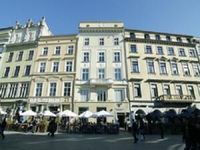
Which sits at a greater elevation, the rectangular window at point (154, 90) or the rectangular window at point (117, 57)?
the rectangular window at point (117, 57)

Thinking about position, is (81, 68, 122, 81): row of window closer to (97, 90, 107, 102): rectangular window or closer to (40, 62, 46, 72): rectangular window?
(97, 90, 107, 102): rectangular window

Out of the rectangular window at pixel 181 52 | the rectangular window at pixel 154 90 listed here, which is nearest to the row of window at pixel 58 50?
the rectangular window at pixel 154 90

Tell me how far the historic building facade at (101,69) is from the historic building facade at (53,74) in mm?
1412

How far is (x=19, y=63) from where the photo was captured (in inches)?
1372

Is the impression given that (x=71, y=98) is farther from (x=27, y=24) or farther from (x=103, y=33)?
(x=27, y=24)

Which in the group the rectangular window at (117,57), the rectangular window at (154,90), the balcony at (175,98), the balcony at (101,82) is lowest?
the balcony at (175,98)

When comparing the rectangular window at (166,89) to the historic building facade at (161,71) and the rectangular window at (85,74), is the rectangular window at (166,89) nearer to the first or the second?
the historic building facade at (161,71)

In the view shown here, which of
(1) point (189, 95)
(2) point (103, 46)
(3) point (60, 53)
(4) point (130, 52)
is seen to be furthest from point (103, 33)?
(1) point (189, 95)

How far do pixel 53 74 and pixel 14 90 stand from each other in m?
7.40

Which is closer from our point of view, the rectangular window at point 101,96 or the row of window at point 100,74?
the rectangular window at point 101,96

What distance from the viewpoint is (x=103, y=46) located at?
34438 millimetres

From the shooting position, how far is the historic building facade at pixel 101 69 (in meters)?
29.9

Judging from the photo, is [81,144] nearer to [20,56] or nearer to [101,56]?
[101,56]

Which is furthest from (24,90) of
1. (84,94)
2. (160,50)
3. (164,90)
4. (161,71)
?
(160,50)
